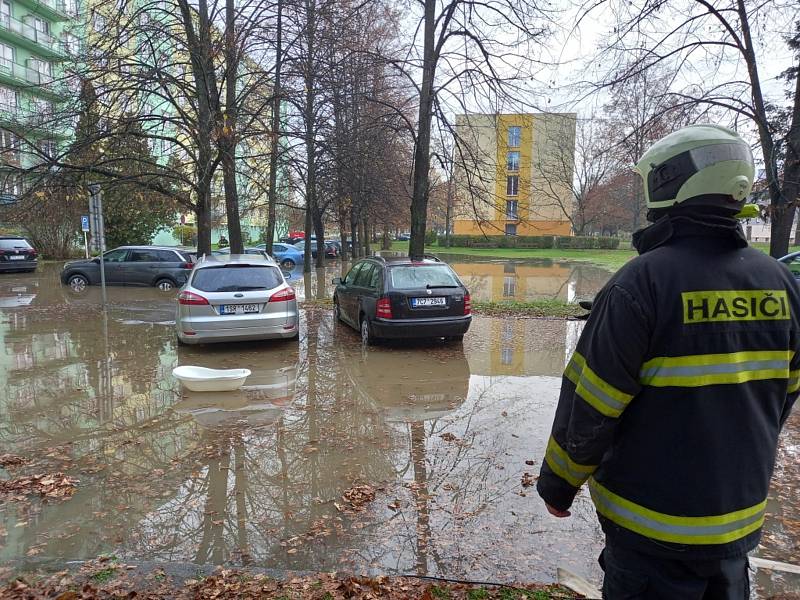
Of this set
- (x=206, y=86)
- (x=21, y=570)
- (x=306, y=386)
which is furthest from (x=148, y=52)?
(x=21, y=570)

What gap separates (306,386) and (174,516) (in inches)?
133

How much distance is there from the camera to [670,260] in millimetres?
1609

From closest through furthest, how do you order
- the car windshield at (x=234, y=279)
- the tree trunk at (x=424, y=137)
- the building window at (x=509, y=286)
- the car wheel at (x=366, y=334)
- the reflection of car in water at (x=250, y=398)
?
the reflection of car in water at (x=250, y=398), the car windshield at (x=234, y=279), the car wheel at (x=366, y=334), the tree trunk at (x=424, y=137), the building window at (x=509, y=286)

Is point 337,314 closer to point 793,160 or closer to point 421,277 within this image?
point 421,277

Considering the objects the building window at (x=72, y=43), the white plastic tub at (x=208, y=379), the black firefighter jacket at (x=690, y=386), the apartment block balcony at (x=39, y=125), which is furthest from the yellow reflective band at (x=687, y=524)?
the building window at (x=72, y=43)

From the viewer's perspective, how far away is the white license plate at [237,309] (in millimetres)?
8430

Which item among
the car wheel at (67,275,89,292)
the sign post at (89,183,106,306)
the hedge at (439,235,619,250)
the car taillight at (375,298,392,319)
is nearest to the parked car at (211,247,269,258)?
the car taillight at (375,298,392,319)

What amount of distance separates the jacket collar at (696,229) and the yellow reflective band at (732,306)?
0.17 meters

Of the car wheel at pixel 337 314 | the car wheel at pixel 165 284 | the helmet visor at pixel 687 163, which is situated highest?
the helmet visor at pixel 687 163

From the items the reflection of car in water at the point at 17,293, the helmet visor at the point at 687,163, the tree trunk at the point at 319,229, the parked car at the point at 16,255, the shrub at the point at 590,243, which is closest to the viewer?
the helmet visor at the point at 687,163

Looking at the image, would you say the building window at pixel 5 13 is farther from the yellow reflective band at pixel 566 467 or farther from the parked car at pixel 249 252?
the yellow reflective band at pixel 566 467

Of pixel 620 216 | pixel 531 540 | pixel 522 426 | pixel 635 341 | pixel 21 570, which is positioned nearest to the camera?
pixel 635 341

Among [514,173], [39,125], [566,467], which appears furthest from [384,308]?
[514,173]

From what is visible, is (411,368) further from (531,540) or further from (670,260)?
(670,260)
